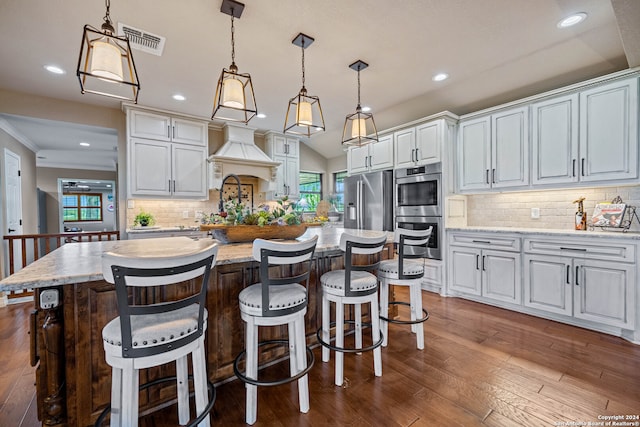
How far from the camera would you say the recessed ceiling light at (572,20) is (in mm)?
2311

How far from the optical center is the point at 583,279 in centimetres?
274

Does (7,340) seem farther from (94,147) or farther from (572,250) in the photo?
(572,250)

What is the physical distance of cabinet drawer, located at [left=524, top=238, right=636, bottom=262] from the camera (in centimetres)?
253

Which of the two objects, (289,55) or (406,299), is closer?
(289,55)

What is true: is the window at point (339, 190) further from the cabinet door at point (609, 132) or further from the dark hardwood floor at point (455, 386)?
the cabinet door at point (609, 132)

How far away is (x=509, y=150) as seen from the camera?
11.5ft

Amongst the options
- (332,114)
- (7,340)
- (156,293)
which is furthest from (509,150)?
(7,340)

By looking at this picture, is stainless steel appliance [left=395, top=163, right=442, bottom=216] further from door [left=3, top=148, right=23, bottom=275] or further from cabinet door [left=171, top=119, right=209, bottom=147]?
door [left=3, top=148, right=23, bottom=275]

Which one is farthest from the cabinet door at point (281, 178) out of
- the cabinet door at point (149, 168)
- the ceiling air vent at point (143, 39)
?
the ceiling air vent at point (143, 39)

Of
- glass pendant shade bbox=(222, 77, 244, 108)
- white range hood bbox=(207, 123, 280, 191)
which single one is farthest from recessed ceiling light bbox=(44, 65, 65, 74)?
glass pendant shade bbox=(222, 77, 244, 108)

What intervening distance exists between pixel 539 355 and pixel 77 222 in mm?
13640

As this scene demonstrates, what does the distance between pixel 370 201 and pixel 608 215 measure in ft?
9.17

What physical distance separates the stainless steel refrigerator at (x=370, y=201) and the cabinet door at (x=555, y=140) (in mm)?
1874

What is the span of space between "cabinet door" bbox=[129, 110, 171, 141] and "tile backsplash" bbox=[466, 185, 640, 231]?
4.79 m
